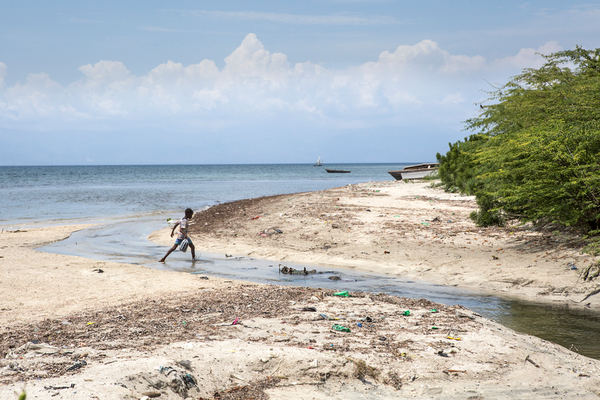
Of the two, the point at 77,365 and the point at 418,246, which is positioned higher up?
the point at 77,365

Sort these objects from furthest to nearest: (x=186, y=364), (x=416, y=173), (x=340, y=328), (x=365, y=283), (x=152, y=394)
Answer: (x=416, y=173)
(x=365, y=283)
(x=340, y=328)
(x=186, y=364)
(x=152, y=394)

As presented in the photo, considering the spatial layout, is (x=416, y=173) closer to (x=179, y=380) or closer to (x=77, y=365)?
(x=179, y=380)

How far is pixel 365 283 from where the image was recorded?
10.0m

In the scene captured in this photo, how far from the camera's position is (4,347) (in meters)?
5.11

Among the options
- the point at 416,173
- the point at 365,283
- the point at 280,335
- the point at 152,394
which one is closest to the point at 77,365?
the point at 152,394

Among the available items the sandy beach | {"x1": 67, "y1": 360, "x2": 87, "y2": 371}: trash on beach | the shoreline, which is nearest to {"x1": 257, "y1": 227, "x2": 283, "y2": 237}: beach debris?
the shoreline

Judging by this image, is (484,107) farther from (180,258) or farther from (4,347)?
(4,347)

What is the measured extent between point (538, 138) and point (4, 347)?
10.6 meters

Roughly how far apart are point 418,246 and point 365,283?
3364mm

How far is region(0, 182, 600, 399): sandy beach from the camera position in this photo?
4438mm

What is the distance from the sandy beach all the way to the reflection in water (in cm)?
63

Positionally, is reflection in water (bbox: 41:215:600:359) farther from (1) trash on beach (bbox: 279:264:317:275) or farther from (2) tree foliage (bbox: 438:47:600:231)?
(2) tree foliage (bbox: 438:47:600:231)

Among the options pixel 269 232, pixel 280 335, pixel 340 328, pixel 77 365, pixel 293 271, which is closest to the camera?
pixel 77 365

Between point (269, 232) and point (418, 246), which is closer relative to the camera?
point (418, 246)
